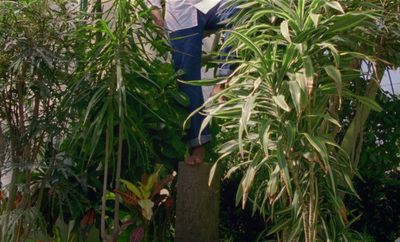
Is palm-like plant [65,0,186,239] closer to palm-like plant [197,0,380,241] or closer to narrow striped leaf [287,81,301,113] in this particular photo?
palm-like plant [197,0,380,241]

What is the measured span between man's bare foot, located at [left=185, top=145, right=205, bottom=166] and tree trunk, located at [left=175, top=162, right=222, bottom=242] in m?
0.03

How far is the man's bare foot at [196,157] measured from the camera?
258 centimetres

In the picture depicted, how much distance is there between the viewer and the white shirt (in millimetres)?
2816

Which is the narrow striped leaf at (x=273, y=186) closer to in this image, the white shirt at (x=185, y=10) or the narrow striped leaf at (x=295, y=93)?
the narrow striped leaf at (x=295, y=93)

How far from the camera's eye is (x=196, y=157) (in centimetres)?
263

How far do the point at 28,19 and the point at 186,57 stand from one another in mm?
967

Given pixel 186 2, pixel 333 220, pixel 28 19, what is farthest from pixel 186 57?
pixel 333 220

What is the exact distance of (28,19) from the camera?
257 centimetres

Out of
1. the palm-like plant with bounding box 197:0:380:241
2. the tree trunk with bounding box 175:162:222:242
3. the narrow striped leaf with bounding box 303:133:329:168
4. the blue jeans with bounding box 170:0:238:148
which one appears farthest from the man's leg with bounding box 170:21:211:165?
the narrow striped leaf with bounding box 303:133:329:168

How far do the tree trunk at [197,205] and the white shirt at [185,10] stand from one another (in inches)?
36.4

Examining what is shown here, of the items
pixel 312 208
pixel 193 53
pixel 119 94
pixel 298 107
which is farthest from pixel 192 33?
pixel 312 208

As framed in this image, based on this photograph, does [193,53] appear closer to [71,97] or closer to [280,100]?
[71,97]

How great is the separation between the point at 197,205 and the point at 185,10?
4.06 feet

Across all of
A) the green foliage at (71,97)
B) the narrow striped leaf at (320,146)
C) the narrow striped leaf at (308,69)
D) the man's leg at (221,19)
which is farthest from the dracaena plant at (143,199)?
the narrow striped leaf at (308,69)
